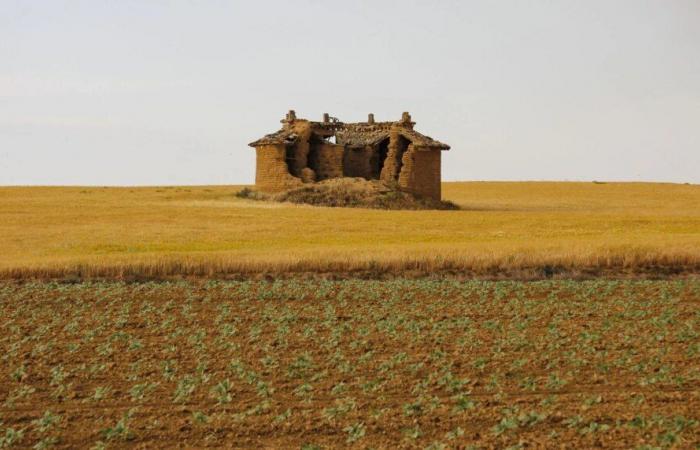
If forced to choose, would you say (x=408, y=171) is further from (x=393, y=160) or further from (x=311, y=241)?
(x=311, y=241)

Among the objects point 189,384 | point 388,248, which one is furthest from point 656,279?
point 189,384

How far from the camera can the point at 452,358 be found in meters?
15.8

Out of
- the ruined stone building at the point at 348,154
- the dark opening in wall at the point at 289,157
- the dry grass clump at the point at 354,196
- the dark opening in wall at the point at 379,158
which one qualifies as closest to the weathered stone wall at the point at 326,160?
the ruined stone building at the point at 348,154

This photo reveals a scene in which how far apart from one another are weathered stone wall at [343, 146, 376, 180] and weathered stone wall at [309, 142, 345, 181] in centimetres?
76

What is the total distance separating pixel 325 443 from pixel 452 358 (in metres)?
5.04

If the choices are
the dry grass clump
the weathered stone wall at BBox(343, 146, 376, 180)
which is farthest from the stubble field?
the weathered stone wall at BBox(343, 146, 376, 180)

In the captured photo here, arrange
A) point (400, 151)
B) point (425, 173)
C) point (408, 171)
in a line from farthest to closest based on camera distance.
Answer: point (400, 151), point (425, 173), point (408, 171)

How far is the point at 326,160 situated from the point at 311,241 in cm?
2490

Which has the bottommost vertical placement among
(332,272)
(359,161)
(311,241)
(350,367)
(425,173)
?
(350,367)

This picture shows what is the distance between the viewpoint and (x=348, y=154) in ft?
192

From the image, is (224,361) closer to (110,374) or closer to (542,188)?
(110,374)

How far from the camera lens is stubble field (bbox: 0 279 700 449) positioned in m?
11.7

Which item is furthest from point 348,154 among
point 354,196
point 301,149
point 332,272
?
point 332,272

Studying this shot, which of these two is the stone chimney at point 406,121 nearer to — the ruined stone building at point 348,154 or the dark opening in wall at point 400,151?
the ruined stone building at point 348,154
